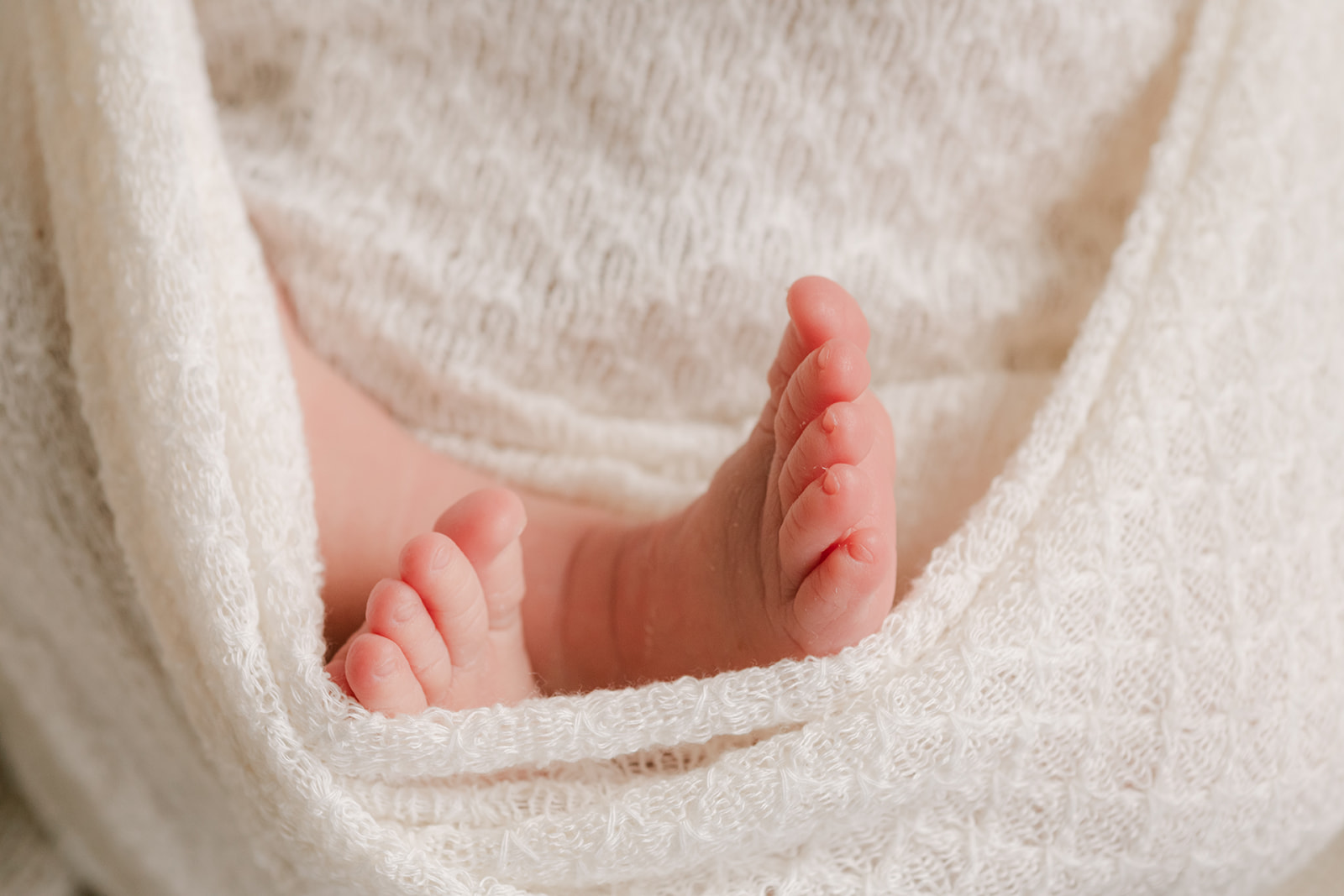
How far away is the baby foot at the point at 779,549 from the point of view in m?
0.50

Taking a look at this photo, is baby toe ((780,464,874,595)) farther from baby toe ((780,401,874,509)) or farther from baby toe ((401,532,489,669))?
baby toe ((401,532,489,669))

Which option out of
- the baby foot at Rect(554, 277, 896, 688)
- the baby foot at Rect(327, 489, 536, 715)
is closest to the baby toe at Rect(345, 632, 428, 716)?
the baby foot at Rect(327, 489, 536, 715)

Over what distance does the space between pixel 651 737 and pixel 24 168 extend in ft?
1.80

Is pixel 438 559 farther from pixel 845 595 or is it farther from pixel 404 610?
pixel 845 595

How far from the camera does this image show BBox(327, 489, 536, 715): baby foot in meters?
0.50

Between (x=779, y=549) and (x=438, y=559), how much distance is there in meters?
0.18

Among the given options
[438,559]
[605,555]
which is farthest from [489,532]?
[605,555]

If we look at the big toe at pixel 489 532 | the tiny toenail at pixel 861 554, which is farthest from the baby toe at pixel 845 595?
the big toe at pixel 489 532

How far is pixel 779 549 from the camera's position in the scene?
0.52 m

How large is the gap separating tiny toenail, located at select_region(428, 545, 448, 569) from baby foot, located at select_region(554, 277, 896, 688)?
6.3 inches

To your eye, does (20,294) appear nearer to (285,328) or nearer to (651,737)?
(285,328)

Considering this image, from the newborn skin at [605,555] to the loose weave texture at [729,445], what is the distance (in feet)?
0.12

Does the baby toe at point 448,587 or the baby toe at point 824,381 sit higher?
the baby toe at point 824,381

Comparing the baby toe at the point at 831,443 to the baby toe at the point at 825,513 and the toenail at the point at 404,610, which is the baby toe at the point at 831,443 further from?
the toenail at the point at 404,610
